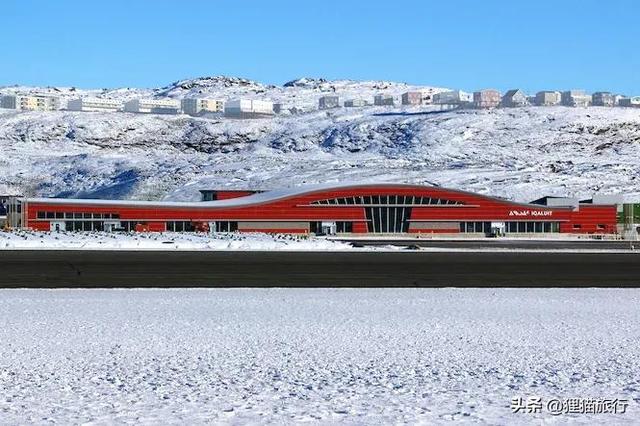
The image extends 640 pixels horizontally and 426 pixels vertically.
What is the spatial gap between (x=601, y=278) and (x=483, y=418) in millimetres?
25302

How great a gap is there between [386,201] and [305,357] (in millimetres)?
85064

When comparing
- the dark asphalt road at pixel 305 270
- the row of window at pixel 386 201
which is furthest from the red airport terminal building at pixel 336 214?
the dark asphalt road at pixel 305 270

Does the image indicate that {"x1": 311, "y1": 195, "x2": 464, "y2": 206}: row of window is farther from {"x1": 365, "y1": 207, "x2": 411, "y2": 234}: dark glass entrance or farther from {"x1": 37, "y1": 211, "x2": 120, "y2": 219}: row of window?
{"x1": 37, "y1": 211, "x2": 120, "y2": 219}: row of window

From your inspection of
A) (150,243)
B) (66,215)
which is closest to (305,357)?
(150,243)

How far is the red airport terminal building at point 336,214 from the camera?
313ft

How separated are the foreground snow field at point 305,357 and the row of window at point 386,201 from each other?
241 ft

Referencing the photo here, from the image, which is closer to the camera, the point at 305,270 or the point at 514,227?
the point at 305,270

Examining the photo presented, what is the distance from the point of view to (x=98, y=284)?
100ft

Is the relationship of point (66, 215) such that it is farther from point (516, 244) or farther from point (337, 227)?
point (516, 244)

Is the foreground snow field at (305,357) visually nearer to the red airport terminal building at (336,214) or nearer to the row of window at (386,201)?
the red airport terminal building at (336,214)

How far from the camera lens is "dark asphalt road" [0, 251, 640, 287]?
105 feet

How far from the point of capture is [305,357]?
663 inches

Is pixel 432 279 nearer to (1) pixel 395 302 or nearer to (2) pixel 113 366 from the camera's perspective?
(1) pixel 395 302

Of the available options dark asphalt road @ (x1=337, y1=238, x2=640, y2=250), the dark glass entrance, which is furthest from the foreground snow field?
the dark glass entrance
